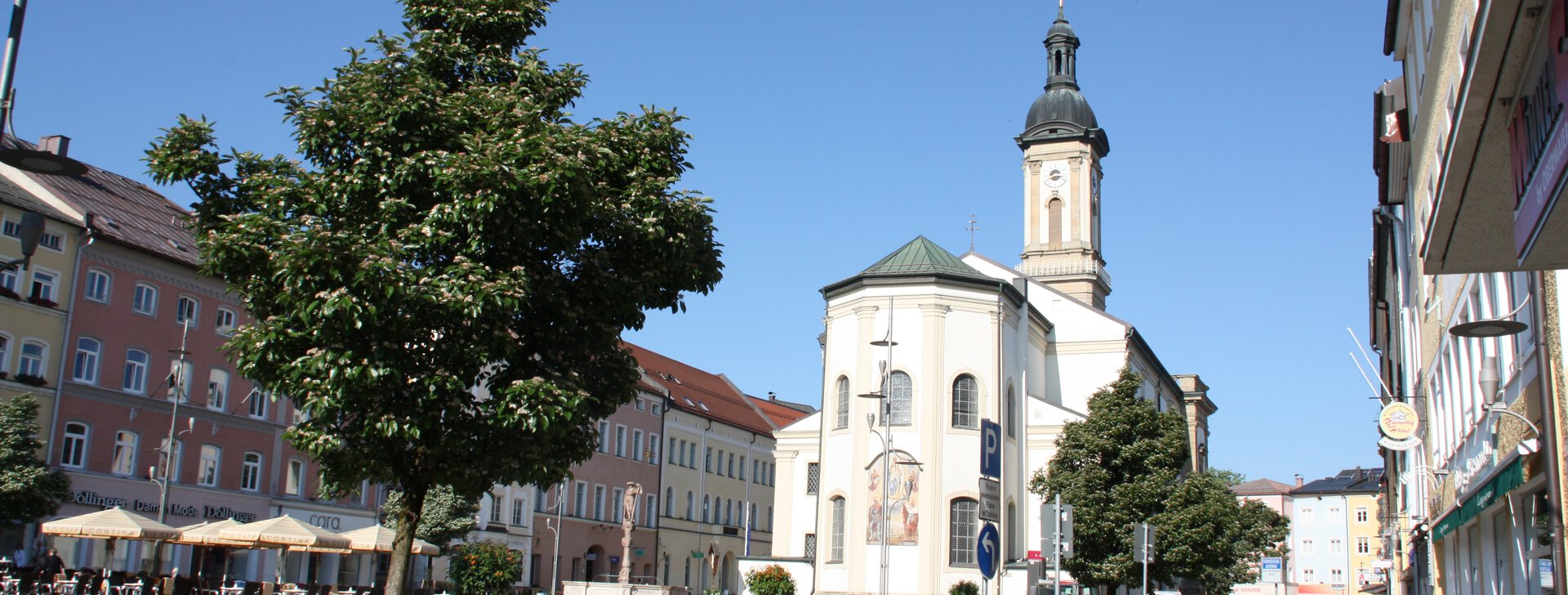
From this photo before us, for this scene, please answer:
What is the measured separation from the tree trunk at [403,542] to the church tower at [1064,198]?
48024mm

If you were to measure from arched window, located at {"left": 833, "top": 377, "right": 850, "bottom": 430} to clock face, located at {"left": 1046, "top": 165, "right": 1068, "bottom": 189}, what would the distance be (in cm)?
2199

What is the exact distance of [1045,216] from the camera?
6138 cm

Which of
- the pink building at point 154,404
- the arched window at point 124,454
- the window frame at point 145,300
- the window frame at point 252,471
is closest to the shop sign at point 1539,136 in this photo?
the pink building at point 154,404

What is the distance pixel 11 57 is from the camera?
10.0 meters

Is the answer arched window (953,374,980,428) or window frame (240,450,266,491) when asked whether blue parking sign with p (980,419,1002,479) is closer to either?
arched window (953,374,980,428)

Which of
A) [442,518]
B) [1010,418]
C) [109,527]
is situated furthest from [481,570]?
[1010,418]

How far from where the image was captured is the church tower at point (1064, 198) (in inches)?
2382

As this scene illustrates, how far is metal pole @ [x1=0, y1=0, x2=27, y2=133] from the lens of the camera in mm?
9797

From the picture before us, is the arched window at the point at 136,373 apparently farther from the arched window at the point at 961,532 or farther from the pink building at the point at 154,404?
the arched window at the point at 961,532

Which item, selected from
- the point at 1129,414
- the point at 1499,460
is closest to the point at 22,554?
the point at 1129,414

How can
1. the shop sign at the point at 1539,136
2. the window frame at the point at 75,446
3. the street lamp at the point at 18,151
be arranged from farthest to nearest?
the window frame at the point at 75,446
the street lamp at the point at 18,151
the shop sign at the point at 1539,136

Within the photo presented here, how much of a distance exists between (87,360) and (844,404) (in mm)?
23009

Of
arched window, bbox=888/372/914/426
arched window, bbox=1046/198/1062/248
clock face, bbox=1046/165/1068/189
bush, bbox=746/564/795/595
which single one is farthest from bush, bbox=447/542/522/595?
clock face, bbox=1046/165/1068/189

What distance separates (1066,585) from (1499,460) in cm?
2124
